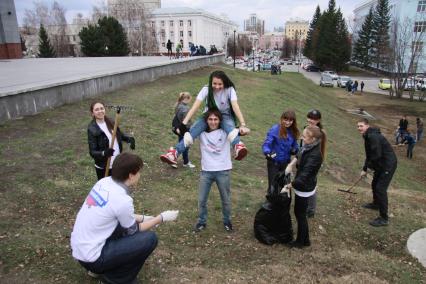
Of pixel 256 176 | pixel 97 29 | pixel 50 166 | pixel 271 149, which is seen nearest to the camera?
pixel 271 149

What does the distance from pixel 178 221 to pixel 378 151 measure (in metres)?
3.43

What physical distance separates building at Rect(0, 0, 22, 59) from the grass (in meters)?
20.4

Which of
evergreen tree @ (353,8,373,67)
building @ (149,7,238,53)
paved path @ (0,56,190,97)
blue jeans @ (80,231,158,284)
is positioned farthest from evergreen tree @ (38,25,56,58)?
building @ (149,7,238,53)

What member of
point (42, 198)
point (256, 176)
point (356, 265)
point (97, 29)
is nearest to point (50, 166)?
point (42, 198)

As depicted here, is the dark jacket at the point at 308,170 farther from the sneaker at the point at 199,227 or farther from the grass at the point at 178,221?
the sneaker at the point at 199,227

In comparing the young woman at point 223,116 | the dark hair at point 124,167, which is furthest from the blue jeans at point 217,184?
the dark hair at point 124,167

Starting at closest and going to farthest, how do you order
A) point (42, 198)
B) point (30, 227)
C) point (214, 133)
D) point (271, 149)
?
point (214, 133), point (30, 227), point (271, 149), point (42, 198)

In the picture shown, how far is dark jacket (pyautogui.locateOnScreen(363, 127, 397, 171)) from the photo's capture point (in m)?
5.65

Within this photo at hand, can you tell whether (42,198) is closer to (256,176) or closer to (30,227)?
(30,227)

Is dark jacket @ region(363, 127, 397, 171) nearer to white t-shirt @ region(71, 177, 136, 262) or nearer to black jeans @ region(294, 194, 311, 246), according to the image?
black jeans @ region(294, 194, 311, 246)

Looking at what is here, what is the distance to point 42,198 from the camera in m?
5.65

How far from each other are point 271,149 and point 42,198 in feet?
12.5

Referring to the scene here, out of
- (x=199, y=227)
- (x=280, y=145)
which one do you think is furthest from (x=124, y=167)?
(x=280, y=145)

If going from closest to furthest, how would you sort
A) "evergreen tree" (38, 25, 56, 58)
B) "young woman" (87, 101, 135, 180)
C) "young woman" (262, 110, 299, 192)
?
"young woman" (87, 101, 135, 180), "young woman" (262, 110, 299, 192), "evergreen tree" (38, 25, 56, 58)
